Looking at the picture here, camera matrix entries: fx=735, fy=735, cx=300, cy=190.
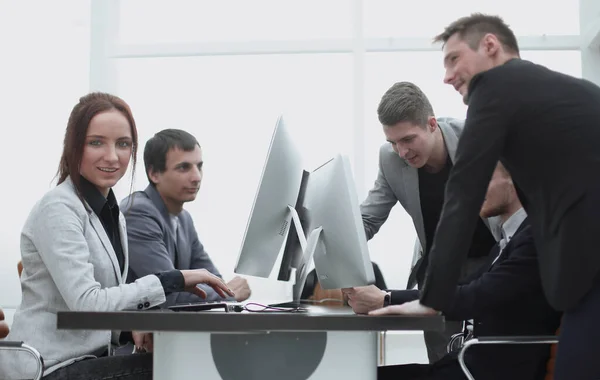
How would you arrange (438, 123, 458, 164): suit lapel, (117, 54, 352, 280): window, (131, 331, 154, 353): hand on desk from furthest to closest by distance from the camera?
(117, 54, 352, 280): window < (438, 123, 458, 164): suit lapel < (131, 331, 154, 353): hand on desk

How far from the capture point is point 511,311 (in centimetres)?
211

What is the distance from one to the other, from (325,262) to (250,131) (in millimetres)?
3471

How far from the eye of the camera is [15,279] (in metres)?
5.47

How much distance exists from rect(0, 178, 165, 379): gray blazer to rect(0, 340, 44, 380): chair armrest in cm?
10

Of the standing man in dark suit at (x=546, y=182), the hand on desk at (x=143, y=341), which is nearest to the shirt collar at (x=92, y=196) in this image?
the hand on desk at (x=143, y=341)

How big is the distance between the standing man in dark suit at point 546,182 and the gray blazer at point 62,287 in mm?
749

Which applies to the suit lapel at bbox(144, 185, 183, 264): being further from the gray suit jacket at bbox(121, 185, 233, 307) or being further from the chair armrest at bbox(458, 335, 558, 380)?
the chair armrest at bbox(458, 335, 558, 380)

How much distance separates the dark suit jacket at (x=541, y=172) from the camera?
5.26ft

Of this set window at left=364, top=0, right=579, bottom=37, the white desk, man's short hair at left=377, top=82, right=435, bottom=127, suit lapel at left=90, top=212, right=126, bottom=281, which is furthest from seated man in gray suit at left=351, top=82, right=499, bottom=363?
window at left=364, top=0, right=579, bottom=37

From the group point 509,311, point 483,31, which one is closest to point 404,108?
point 483,31

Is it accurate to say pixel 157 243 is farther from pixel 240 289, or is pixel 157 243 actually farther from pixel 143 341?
pixel 143 341

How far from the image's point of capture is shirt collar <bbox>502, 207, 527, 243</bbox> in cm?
227

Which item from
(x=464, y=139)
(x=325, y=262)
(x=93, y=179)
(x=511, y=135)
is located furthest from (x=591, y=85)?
(x=93, y=179)

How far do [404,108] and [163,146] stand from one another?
101cm
